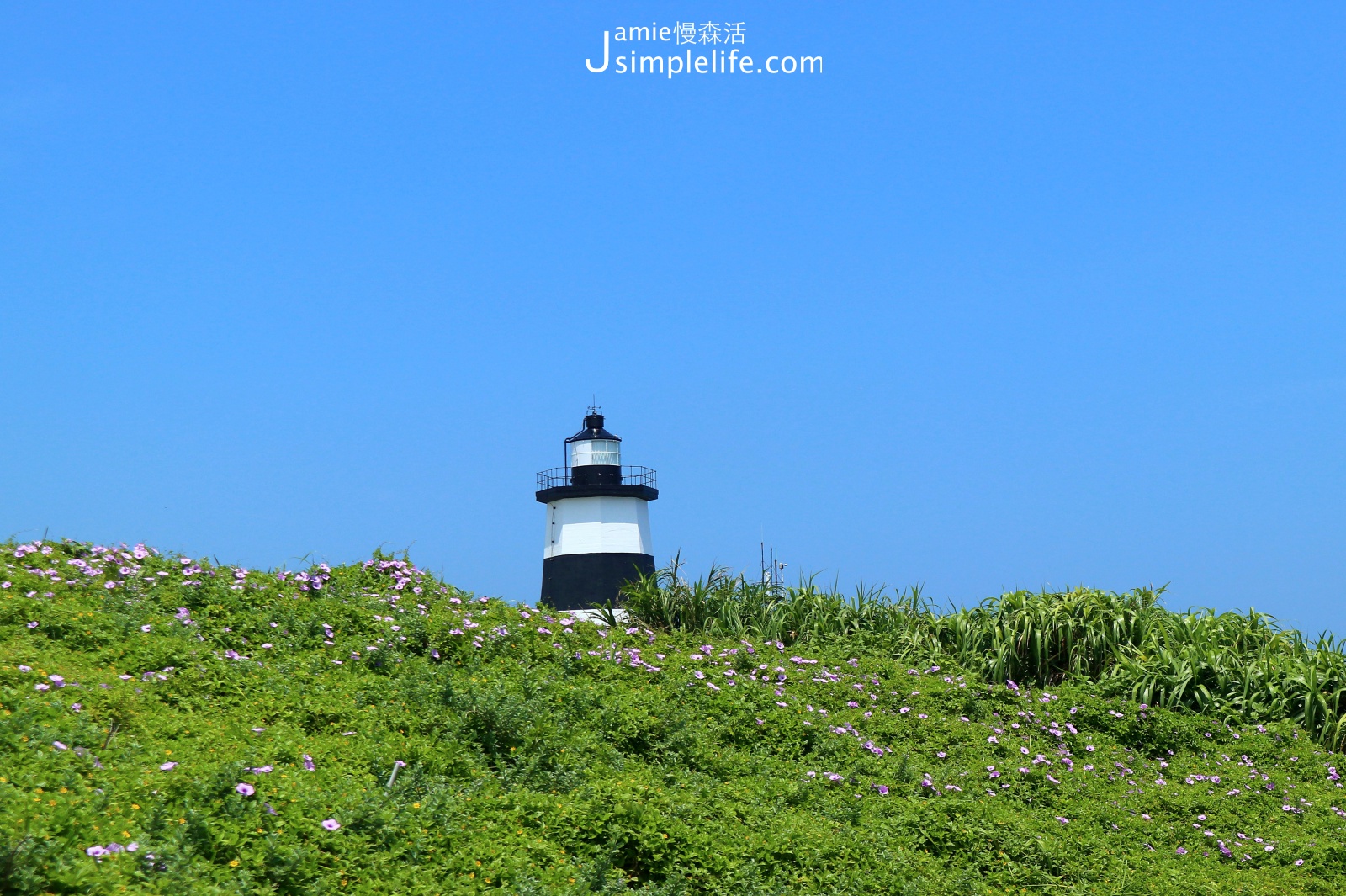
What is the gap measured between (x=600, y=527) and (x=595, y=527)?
5.8 inches

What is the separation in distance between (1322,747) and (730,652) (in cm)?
780

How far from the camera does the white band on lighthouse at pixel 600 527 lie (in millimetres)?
30781

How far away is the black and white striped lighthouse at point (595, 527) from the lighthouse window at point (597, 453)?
0.02 metres

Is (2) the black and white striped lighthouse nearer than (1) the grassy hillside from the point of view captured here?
No

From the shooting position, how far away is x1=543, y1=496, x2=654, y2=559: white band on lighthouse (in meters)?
30.8

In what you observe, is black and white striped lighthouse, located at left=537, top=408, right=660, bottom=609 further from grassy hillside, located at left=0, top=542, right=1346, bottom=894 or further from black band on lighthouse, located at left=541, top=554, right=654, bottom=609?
grassy hillside, located at left=0, top=542, right=1346, bottom=894

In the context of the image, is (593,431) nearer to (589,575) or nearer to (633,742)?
(589,575)

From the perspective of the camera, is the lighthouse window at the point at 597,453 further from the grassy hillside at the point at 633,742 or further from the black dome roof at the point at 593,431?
the grassy hillside at the point at 633,742

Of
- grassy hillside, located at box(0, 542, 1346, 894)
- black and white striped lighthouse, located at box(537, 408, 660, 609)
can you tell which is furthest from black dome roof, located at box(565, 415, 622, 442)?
grassy hillside, located at box(0, 542, 1346, 894)

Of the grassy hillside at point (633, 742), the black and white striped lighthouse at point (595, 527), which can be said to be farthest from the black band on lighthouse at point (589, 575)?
the grassy hillside at point (633, 742)

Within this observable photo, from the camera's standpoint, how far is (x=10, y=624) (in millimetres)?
9930

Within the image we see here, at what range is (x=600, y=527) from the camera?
30.9 meters

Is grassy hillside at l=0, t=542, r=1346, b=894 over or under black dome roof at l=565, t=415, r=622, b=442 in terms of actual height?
under

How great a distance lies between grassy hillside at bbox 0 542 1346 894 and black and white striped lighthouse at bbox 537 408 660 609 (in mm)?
15032
